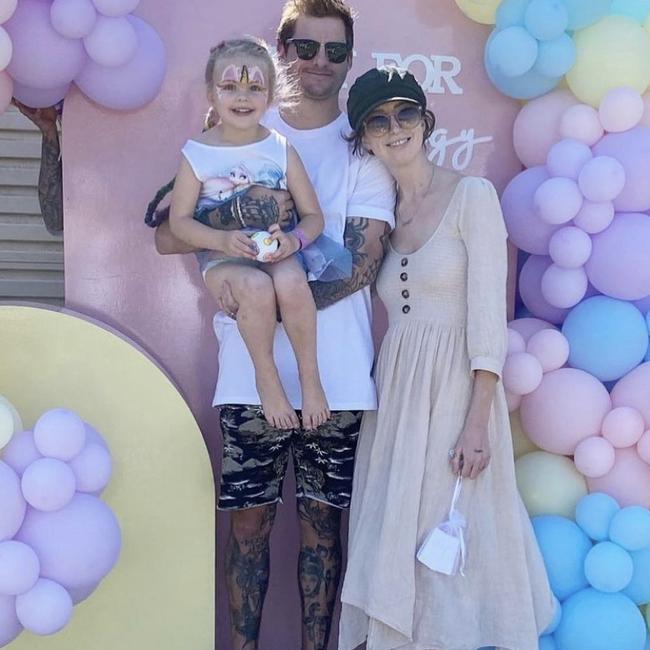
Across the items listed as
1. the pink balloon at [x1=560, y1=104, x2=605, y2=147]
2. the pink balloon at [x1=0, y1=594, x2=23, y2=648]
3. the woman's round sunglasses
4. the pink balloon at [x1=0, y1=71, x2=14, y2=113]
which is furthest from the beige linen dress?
the pink balloon at [x1=0, y1=71, x2=14, y2=113]

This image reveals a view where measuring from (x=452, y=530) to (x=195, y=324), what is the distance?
3.85ft

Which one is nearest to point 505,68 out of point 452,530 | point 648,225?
point 648,225

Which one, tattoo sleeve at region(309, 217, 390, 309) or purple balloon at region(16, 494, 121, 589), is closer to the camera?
purple balloon at region(16, 494, 121, 589)

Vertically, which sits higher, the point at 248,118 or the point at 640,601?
the point at 248,118

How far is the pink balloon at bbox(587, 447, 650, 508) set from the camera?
3.24 meters

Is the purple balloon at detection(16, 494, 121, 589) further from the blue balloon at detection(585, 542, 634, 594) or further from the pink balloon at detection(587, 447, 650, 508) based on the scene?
the pink balloon at detection(587, 447, 650, 508)

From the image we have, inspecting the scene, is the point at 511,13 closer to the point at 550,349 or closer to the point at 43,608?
the point at 550,349

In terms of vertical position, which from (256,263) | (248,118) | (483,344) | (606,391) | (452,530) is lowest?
(452,530)

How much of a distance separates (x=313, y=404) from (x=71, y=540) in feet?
2.38

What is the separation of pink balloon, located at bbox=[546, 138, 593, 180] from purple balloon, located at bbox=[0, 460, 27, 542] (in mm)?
1807

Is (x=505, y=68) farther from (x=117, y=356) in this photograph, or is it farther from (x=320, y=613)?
(x=320, y=613)

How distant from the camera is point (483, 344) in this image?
285 cm

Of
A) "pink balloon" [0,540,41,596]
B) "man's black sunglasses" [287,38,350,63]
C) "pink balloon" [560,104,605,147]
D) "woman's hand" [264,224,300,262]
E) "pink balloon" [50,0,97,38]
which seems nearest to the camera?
"pink balloon" [0,540,41,596]

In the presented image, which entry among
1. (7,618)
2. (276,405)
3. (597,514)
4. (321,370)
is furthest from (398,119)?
(7,618)
